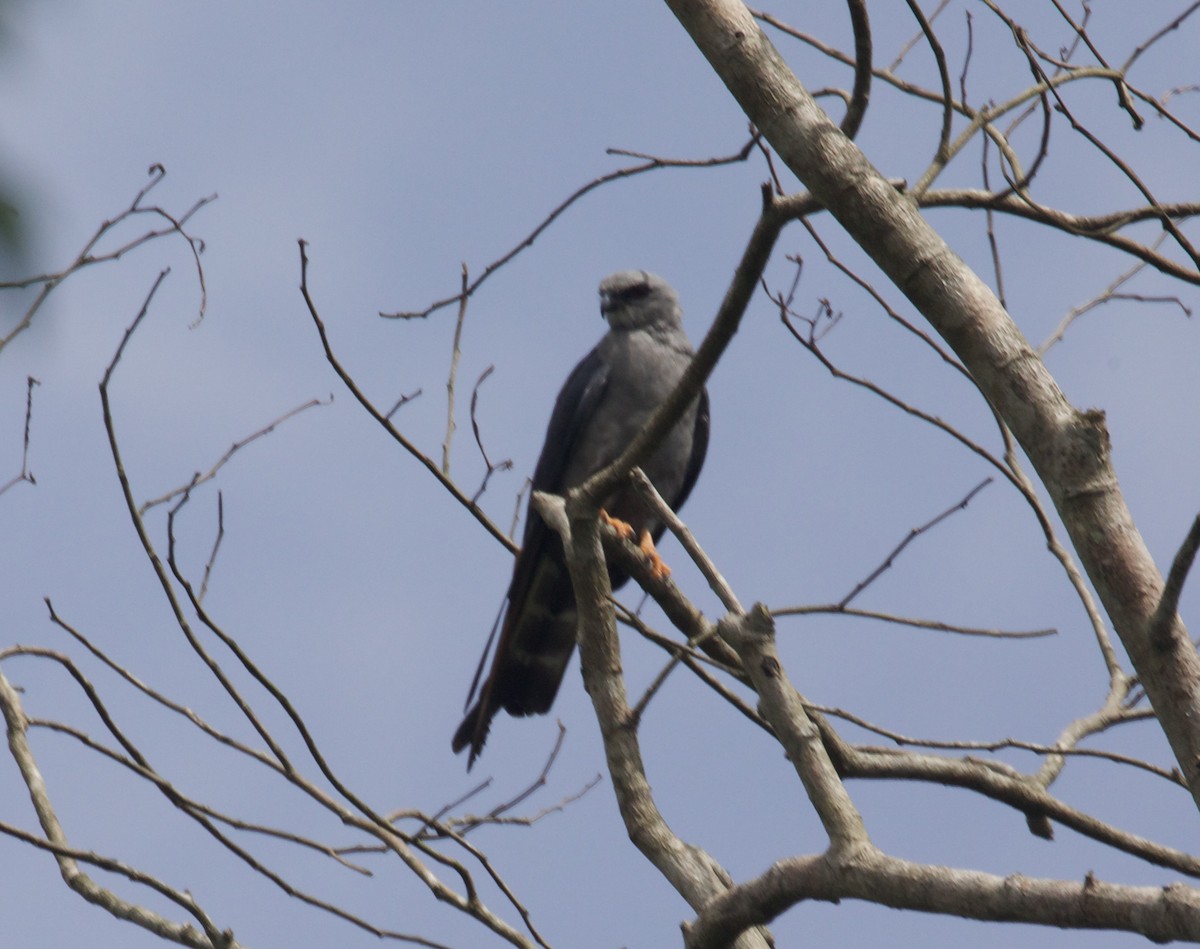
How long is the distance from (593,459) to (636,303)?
94 centimetres

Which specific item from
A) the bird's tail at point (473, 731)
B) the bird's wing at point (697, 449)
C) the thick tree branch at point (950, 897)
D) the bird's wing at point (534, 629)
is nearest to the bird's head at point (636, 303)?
the bird's wing at point (697, 449)

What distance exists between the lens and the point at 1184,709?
2264mm

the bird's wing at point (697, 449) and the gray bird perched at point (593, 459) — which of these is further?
the bird's wing at point (697, 449)

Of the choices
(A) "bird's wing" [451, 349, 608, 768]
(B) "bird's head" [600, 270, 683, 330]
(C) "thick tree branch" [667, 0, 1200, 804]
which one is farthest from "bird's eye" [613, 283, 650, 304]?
(C) "thick tree branch" [667, 0, 1200, 804]

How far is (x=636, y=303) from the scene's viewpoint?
678cm

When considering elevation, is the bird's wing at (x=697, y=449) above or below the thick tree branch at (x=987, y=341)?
above

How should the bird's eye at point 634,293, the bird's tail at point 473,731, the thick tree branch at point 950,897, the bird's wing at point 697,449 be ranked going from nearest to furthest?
the thick tree branch at point 950,897, the bird's tail at point 473,731, the bird's wing at point 697,449, the bird's eye at point 634,293

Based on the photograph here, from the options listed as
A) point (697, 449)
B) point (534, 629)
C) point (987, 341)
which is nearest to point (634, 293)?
point (697, 449)

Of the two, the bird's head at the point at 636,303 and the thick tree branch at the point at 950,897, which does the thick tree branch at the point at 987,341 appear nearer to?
the thick tree branch at the point at 950,897

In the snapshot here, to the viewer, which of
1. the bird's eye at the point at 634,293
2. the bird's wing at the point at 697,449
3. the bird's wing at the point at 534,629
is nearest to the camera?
the bird's wing at the point at 534,629

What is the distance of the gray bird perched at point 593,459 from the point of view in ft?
17.7

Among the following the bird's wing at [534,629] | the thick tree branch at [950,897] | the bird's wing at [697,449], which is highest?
the bird's wing at [697,449]

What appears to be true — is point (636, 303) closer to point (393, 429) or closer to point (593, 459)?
point (593, 459)

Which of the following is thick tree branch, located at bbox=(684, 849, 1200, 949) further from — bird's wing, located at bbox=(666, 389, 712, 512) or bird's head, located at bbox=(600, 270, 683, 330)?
bird's head, located at bbox=(600, 270, 683, 330)
